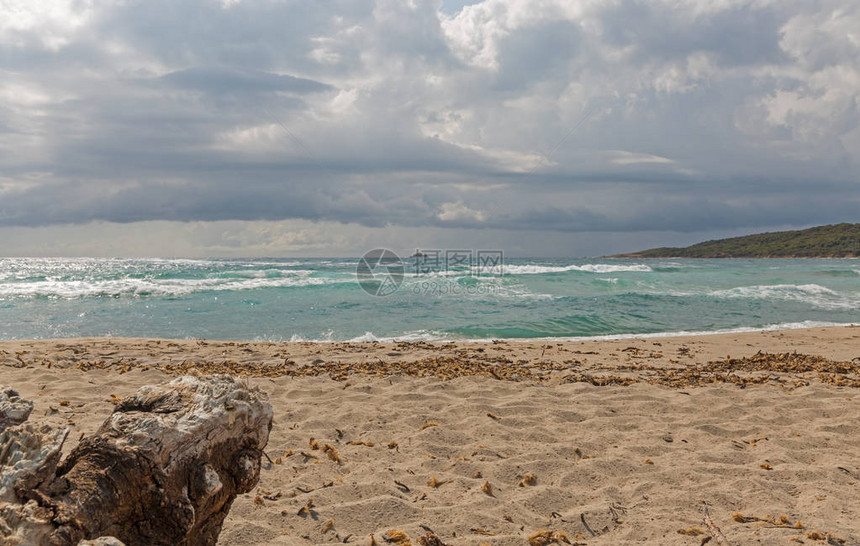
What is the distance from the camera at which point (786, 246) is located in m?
80.8

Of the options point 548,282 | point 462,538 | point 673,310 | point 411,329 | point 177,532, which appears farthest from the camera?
point 548,282

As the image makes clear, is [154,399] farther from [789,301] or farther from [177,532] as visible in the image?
[789,301]

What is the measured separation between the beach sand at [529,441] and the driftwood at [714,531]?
2.0 inches

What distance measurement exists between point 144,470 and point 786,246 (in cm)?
9753

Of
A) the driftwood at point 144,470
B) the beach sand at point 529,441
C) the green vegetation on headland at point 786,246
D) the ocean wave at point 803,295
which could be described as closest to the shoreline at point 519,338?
the beach sand at point 529,441

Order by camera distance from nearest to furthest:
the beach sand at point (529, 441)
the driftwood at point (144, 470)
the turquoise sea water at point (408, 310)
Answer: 1. the driftwood at point (144, 470)
2. the beach sand at point (529, 441)
3. the turquoise sea water at point (408, 310)

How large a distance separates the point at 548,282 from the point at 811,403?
21.5 m

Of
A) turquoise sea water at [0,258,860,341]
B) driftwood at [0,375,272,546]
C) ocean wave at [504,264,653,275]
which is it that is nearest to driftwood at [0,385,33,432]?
driftwood at [0,375,272,546]

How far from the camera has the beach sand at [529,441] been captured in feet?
10.2

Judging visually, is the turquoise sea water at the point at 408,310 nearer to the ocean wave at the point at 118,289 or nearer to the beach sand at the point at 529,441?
the ocean wave at the point at 118,289

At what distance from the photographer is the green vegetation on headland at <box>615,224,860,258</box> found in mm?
72562

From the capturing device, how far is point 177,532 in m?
2.02

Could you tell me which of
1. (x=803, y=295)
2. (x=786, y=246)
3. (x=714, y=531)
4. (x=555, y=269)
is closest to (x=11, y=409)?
(x=714, y=531)

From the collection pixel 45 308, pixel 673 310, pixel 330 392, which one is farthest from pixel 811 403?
pixel 45 308
